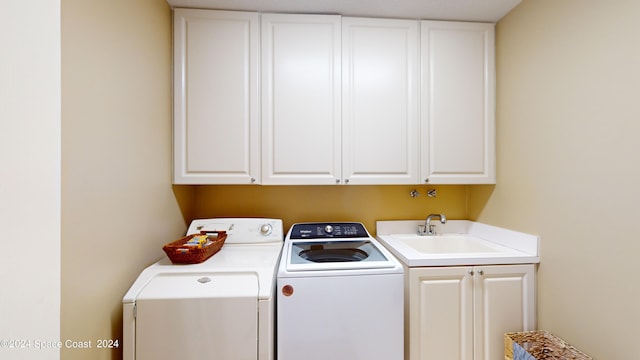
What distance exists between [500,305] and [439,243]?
0.57 meters

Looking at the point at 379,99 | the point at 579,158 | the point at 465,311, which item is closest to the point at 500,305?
the point at 465,311

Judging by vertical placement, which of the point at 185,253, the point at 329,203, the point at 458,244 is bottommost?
the point at 458,244

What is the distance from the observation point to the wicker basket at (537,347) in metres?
1.21

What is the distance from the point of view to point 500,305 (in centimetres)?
145

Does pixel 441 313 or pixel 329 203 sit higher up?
pixel 329 203

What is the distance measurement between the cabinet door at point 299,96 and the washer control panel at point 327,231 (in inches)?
14.1

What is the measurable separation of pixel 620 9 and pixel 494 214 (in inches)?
46.9

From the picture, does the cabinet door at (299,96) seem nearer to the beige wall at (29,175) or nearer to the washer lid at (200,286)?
the washer lid at (200,286)

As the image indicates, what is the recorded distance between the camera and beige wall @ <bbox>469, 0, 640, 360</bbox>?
3.46ft

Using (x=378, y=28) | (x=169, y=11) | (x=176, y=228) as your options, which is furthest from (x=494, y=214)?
(x=169, y=11)

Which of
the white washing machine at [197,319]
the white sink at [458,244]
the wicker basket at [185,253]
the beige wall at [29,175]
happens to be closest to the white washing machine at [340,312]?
the white washing machine at [197,319]

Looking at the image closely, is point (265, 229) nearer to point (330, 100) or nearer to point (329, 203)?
point (329, 203)

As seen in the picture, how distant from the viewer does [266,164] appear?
170 cm

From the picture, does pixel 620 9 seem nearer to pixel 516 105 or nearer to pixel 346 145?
pixel 516 105
